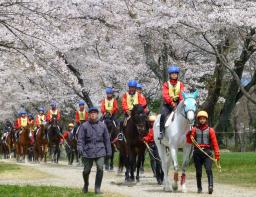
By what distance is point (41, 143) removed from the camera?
102 feet

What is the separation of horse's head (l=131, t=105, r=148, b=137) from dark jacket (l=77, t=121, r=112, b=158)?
2487mm

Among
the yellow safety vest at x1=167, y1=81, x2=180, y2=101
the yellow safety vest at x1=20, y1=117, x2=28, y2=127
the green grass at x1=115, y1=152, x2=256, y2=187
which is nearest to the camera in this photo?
the yellow safety vest at x1=167, y1=81, x2=180, y2=101

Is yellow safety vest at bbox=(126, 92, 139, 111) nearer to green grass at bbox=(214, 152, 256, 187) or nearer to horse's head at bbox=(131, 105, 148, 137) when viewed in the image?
horse's head at bbox=(131, 105, 148, 137)

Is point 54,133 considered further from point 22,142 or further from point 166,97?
point 166,97

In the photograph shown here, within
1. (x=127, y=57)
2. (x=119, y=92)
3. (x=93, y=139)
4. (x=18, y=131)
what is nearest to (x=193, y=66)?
(x=127, y=57)

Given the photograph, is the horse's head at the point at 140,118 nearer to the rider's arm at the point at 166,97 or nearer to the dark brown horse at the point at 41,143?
the rider's arm at the point at 166,97

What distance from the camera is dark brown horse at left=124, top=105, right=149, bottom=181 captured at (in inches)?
635

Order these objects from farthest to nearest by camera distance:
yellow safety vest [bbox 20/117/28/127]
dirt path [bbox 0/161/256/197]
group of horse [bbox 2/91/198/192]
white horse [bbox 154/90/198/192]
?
1. yellow safety vest [bbox 20/117/28/127]
2. group of horse [bbox 2/91/198/192]
3. dirt path [bbox 0/161/256/197]
4. white horse [bbox 154/90/198/192]

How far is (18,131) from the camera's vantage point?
3331 cm

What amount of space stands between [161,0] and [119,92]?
41.8 feet

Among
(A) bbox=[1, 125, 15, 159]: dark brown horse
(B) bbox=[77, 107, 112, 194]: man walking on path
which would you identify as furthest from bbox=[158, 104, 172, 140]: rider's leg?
(A) bbox=[1, 125, 15, 159]: dark brown horse

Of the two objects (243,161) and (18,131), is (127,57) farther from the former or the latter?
(243,161)

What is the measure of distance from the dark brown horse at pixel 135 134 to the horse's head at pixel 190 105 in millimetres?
2559

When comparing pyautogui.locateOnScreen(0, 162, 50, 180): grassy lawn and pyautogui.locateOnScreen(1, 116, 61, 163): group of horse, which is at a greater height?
pyautogui.locateOnScreen(1, 116, 61, 163): group of horse
